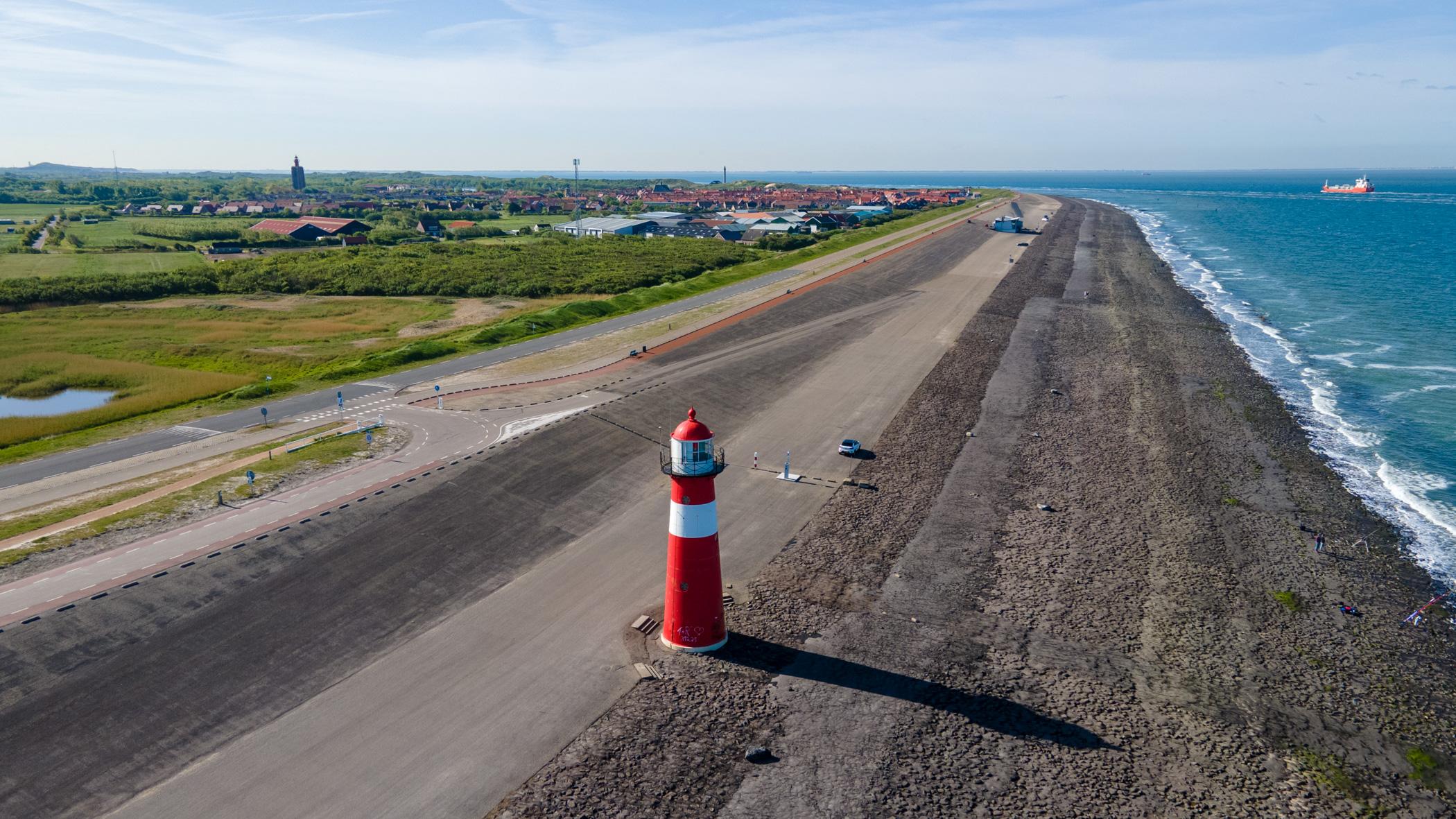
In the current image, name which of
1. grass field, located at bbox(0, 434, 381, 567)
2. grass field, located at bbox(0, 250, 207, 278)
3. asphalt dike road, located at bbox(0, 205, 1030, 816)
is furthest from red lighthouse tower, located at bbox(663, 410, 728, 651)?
grass field, located at bbox(0, 250, 207, 278)

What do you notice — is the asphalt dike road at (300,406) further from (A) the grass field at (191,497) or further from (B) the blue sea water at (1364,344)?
(B) the blue sea water at (1364,344)

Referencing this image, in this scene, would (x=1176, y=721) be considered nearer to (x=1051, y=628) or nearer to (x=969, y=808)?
(x=1051, y=628)

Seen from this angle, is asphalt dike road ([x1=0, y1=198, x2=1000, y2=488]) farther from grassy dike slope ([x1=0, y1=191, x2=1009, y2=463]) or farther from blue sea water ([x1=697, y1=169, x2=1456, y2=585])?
blue sea water ([x1=697, y1=169, x2=1456, y2=585])

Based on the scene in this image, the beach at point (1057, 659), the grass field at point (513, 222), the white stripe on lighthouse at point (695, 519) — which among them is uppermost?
the grass field at point (513, 222)

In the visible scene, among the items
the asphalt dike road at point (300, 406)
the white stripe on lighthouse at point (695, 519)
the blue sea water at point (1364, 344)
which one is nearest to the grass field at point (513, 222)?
the asphalt dike road at point (300, 406)

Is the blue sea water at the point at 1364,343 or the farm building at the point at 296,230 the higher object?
the farm building at the point at 296,230

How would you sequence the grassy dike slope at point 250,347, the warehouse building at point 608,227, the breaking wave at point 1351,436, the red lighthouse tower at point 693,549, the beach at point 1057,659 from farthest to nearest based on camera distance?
the warehouse building at point 608,227 → the grassy dike slope at point 250,347 → the breaking wave at point 1351,436 → the red lighthouse tower at point 693,549 → the beach at point 1057,659

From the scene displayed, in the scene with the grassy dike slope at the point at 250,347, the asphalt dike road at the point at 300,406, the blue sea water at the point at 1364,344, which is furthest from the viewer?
the grassy dike slope at the point at 250,347
